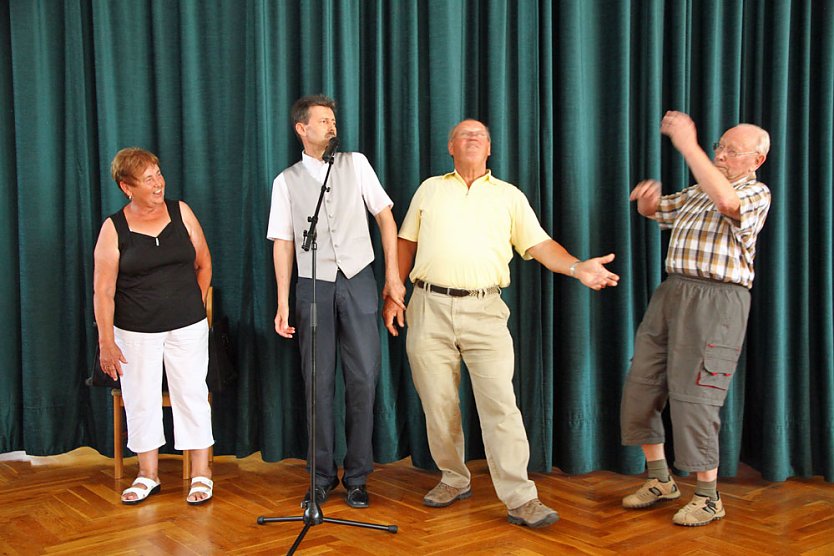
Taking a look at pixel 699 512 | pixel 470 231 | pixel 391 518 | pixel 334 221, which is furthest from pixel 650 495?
pixel 334 221

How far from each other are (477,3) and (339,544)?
100 inches

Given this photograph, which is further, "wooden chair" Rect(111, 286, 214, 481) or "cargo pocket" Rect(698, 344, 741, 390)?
"wooden chair" Rect(111, 286, 214, 481)

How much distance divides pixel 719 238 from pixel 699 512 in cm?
108

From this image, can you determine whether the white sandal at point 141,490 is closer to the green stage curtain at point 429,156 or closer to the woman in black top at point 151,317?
the woman in black top at point 151,317

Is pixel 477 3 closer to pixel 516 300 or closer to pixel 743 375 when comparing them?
pixel 516 300

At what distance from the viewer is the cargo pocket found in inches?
111

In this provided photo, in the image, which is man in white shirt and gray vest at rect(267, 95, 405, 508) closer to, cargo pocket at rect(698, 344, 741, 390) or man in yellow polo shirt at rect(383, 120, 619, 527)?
man in yellow polo shirt at rect(383, 120, 619, 527)

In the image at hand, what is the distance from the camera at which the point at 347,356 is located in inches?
122

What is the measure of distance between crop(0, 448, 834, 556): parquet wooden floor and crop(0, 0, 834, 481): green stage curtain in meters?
0.14

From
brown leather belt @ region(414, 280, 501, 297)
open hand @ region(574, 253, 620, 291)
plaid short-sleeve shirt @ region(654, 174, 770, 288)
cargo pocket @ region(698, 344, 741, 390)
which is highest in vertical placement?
plaid short-sleeve shirt @ region(654, 174, 770, 288)

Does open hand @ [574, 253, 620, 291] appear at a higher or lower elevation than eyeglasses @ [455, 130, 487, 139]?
lower

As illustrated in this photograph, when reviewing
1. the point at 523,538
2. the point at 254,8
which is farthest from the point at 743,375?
the point at 254,8

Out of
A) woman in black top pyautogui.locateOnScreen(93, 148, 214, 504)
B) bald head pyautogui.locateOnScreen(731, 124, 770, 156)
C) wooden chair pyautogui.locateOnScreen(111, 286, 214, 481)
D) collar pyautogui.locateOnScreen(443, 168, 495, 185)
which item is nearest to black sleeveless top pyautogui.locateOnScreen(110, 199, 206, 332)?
woman in black top pyautogui.locateOnScreen(93, 148, 214, 504)

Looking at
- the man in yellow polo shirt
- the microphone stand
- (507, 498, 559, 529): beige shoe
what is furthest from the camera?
the man in yellow polo shirt
